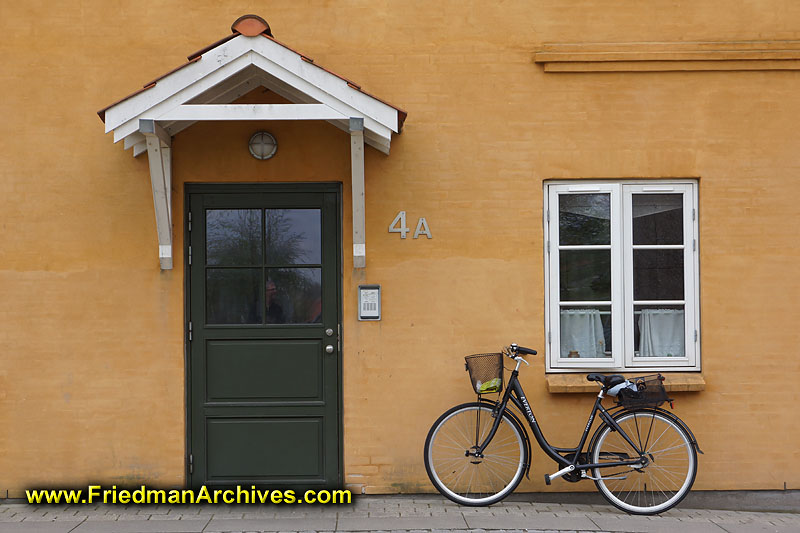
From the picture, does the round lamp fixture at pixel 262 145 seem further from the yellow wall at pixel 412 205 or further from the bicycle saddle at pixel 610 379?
the bicycle saddle at pixel 610 379

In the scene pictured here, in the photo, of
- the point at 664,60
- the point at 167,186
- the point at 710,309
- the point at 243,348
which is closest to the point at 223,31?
the point at 167,186

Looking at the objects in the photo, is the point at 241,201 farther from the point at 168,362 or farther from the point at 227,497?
the point at 227,497

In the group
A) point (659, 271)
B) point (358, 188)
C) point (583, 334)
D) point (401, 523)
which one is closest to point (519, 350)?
point (583, 334)

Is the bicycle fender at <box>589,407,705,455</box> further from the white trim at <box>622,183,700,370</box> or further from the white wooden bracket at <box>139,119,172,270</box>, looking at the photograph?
A: the white wooden bracket at <box>139,119,172,270</box>

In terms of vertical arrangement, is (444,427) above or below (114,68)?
below

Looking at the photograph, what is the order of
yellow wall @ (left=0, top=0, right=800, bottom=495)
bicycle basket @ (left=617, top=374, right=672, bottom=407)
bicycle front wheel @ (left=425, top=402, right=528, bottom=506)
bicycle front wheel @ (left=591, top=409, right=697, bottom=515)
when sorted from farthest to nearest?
yellow wall @ (left=0, top=0, right=800, bottom=495) → bicycle front wheel @ (left=425, top=402, right=528, bottom=506) → bicycle front wheel @ (left=591, top=409, right=697, bottom=515) → bicycle basket @ (left=617, top=374, right=672, bottom=407)

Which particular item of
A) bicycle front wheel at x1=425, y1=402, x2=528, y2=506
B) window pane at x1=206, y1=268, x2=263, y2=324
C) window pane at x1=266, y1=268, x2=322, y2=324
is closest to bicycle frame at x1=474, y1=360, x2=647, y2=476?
bicycle front wheel at x1=425, y1=402, x2=528, y2=506

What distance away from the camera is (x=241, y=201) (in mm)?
6102

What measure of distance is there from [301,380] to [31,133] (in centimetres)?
294

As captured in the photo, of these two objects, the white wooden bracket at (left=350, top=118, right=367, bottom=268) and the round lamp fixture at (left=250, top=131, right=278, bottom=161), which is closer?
the white wooden bracket at (left=350, top=118, right=367, bottom=268)

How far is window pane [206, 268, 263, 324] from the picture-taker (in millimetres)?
6109

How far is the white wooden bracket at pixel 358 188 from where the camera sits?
17.9 ft

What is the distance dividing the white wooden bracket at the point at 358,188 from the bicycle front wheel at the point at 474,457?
147 centimetres

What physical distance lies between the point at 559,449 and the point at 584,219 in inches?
73.7
